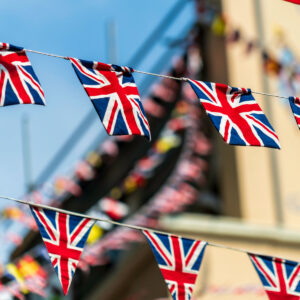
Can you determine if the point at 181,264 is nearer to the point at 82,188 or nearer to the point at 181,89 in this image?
the point at 181,89

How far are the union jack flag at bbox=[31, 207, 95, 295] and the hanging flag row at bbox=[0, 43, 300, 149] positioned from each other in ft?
3.31

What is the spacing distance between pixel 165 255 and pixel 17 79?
8.13 ft

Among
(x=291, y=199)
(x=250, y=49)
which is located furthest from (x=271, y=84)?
(x=291, y=199)

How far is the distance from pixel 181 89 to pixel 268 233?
356cm

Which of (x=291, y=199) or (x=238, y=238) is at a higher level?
(x=291, y=199)

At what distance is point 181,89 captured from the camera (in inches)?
826

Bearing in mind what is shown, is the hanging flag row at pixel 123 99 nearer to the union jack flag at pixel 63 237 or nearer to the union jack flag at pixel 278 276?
the union jack flag at pixel 63 237

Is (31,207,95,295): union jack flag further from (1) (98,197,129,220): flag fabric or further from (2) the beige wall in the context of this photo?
(2) the beige wall

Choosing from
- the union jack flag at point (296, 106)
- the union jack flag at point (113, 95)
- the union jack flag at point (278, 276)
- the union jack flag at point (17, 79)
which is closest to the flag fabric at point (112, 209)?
the union jack flag at point (278, 276)

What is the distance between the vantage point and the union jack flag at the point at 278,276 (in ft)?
38.0

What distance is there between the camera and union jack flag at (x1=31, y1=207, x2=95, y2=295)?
33.8 feet

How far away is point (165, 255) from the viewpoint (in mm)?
11023

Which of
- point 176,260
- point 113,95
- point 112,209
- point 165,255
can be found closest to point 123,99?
point 113,95

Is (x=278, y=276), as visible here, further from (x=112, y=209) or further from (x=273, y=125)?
(x=273, y=125)
